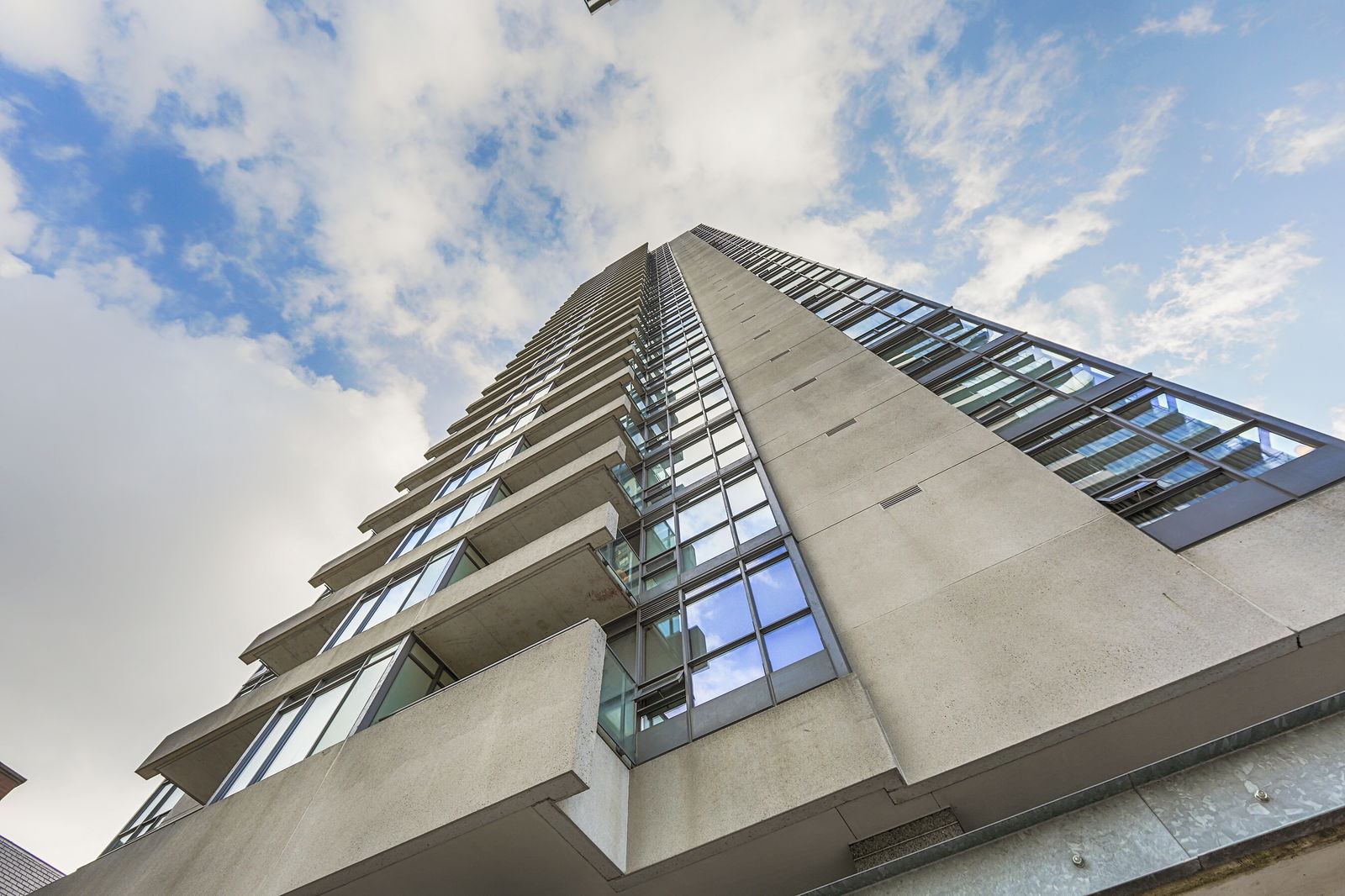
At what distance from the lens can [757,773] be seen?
736cm

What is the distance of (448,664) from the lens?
481 inches

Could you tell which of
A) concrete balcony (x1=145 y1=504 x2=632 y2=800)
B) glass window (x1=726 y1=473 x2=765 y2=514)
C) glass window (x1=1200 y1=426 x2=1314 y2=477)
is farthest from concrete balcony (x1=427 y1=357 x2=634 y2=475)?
glass window (x1=1200 y1=426 x2=1314 y2=477)

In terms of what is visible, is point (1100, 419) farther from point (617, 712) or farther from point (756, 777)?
point (617, 712)

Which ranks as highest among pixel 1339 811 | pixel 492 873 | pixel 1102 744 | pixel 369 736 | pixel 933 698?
pixel 369 736

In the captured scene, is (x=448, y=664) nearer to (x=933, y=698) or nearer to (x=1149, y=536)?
(x=933, y=698)

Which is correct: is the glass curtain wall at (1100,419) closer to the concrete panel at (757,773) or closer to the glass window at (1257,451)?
the glass window at (1257,451)

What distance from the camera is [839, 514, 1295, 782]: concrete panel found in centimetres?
645

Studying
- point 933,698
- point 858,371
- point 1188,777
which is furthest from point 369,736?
point 858,371

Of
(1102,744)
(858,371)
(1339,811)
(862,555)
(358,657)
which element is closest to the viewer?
(1339,811)

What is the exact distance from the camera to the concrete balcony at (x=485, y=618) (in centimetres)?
1174

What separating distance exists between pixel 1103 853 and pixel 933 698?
2.75m

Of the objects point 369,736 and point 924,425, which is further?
point 924,425

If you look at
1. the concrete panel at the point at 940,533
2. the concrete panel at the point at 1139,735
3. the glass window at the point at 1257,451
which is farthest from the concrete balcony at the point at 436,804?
the glass window at the point at 1257,451

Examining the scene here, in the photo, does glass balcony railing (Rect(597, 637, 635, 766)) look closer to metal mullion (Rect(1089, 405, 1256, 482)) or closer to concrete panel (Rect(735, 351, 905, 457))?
concrete panel (Rect(735, 351, 905, 457))
